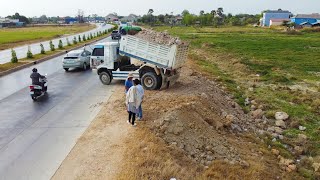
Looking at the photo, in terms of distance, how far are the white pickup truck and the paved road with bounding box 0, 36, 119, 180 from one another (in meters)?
1.64

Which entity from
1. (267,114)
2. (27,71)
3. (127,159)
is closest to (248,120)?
(267,114)

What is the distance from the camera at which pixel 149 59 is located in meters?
15.5

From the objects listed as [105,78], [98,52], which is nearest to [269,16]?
[98,52]

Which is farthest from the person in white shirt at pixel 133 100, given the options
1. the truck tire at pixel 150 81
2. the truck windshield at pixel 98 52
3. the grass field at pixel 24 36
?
the grass field at pixel 24 36

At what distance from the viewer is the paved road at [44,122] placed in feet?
29.3

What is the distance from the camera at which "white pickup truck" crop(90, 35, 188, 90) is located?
49.7 ft

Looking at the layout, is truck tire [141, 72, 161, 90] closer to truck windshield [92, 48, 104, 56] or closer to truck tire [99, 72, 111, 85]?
truck tire [99, 72, 111, 85]

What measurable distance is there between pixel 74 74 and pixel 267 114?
13.6 metres

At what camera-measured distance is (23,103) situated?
15195 millimetres

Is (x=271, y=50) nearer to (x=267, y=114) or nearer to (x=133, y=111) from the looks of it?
(x=267, y=114)

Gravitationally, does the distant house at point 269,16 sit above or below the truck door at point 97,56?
above

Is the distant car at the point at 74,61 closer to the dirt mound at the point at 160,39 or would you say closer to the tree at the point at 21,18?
the dirt mound at the point at 160,39

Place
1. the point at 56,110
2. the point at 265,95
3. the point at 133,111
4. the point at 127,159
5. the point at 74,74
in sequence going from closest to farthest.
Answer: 1. the point at 127,159
2. the point at 133,111
3. the point at 56,110
4. the point at 265,95
5. the point at 74,74

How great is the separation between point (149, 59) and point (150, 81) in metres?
1.05
